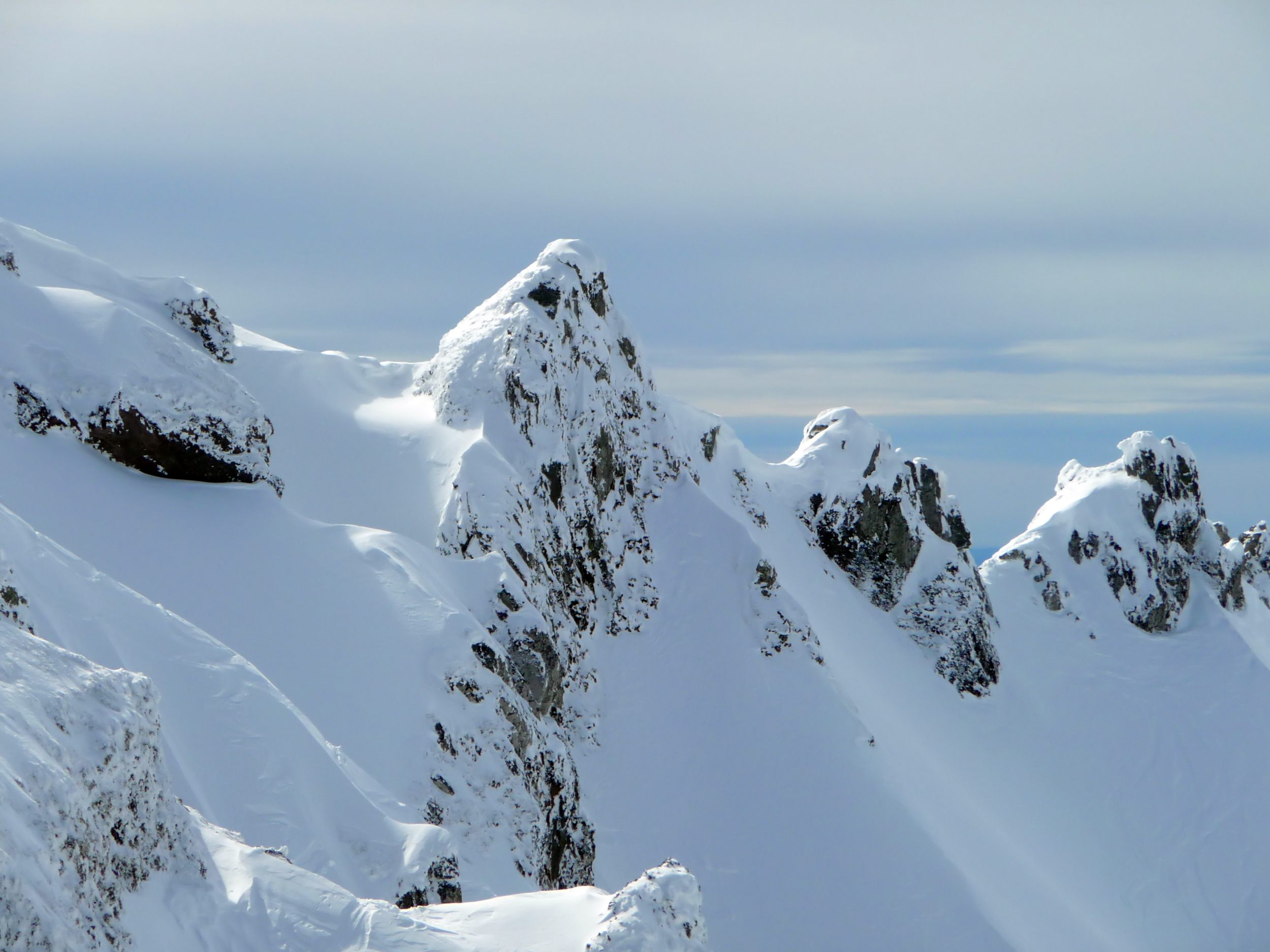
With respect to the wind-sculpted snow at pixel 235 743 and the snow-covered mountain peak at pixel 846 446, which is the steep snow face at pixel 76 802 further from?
the snow-covered mountain peak at pixel 846 446

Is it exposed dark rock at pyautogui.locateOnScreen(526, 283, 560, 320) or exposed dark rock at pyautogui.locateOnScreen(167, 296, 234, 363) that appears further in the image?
exposed dark rock at pyautogui.locateOnScreen(526, 283, 560, 320)

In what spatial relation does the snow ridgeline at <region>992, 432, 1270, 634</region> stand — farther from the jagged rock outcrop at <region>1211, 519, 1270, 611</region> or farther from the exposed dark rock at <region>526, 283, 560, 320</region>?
the exposed dark rock at <region>526, 283, 560, 320</region>

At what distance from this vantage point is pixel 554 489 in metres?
26.7

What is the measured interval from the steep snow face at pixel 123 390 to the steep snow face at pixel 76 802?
10.9 meters

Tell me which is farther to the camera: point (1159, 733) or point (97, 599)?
point (1159, 733)

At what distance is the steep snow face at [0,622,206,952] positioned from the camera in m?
5.56

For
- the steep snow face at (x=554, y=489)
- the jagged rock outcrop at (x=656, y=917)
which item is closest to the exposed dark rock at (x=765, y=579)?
the steep snow face at (x=554, y=489)

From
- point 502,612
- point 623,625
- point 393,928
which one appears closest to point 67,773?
point 393,928

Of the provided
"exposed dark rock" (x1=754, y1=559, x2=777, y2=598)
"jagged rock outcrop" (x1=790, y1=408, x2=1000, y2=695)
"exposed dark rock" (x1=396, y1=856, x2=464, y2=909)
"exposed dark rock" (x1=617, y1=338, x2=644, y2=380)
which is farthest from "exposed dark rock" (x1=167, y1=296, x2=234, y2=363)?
"jagged rock outcrop" (x1=790, y1=408, x2=1000, y2=695)

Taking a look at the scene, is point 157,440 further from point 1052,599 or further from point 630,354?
point 1052,599

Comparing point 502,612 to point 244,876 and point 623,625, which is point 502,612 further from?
point 244,876

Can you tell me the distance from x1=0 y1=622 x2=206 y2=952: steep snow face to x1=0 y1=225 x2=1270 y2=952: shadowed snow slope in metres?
0.14

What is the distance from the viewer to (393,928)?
736 centimetres

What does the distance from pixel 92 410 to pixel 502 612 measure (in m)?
8.64
